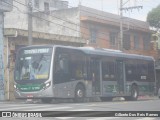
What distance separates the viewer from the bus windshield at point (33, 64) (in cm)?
2162

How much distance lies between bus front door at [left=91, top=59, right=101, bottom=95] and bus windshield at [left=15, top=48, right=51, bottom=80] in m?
3.82

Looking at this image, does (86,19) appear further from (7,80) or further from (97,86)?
(97,86)

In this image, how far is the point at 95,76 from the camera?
2480 centimetres

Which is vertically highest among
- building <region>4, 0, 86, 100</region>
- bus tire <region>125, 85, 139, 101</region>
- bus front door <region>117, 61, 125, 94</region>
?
building <region>4, 0, 86, 100</region>

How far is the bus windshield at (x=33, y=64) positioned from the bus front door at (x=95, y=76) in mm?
3821

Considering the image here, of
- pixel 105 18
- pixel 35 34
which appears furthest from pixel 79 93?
pixel 105 18

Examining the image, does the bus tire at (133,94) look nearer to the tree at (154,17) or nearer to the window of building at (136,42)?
the window of building at (136,42)

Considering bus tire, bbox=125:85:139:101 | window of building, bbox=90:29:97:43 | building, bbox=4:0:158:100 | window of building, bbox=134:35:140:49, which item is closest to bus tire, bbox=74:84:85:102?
bus tire, bbox=125:85:139:101

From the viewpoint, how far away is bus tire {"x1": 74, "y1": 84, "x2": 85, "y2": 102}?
23109 millimetres

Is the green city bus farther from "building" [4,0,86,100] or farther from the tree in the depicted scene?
the tree

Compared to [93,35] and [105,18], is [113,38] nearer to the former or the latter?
[105,18]

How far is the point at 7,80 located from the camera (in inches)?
1148

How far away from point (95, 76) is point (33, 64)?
4369 mm

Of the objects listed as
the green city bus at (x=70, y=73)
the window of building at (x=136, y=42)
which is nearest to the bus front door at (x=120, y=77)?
the green city bus at (x=70, y=73)
